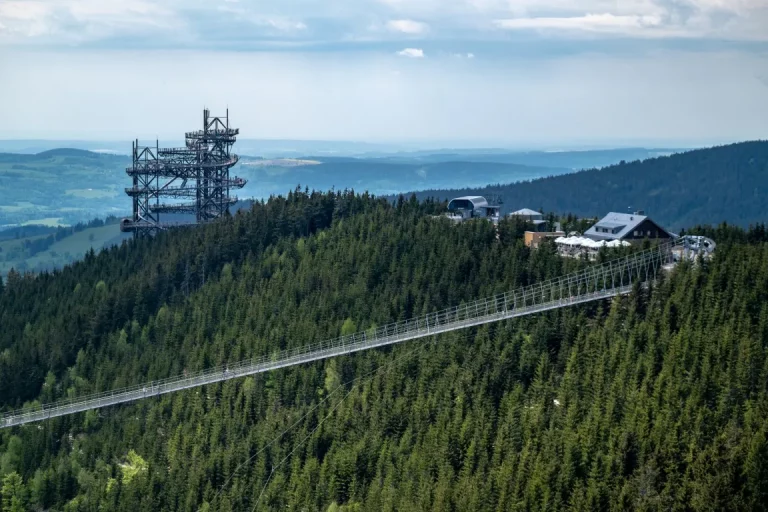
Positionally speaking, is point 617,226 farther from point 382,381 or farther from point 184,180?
point 184,180

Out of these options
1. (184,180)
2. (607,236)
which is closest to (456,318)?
(607,236)

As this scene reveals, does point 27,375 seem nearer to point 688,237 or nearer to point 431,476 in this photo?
point 431,476

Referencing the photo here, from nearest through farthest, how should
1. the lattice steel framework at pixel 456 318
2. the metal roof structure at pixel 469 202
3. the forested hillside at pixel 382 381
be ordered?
the forested hillside at pixel 382 381 < the lattice steel framework at pixel 456 318 < the metal roof structure at pixel 469 202

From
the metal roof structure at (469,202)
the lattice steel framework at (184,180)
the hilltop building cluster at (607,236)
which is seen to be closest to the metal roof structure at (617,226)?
the hilltop building cluster at (607,236)

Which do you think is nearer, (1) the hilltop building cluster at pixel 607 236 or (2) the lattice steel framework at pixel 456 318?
(2) the lattice steel framework at pixel 456 318

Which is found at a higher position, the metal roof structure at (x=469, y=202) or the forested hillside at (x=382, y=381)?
the metal roof structure at (x=469, y=202)

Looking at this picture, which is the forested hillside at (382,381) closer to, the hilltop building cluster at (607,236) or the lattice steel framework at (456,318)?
the lattice steel framework at (456,318)

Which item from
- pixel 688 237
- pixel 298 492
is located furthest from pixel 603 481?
pixel 688 237
